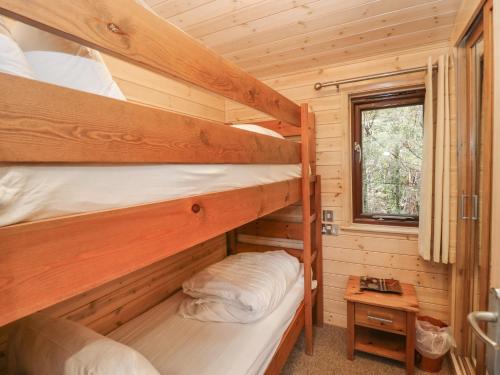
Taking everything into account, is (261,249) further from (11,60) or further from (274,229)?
(11,60)

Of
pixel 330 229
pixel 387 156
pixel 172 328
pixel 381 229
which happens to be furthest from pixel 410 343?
pixel 172 328

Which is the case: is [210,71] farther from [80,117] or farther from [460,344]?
[460,344]

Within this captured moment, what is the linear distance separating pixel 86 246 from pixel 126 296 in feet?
4.10

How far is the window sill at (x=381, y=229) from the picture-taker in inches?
78.7

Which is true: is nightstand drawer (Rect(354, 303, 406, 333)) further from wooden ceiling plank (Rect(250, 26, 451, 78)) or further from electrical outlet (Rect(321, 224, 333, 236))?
wooden ceiling plank (Rect(250, 26, 451, 78))

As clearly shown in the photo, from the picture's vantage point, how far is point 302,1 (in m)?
1.38

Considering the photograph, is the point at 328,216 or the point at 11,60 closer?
the point at 11,60

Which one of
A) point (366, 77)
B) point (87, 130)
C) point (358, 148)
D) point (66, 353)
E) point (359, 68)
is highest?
point (359, 68)

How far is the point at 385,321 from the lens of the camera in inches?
69.9

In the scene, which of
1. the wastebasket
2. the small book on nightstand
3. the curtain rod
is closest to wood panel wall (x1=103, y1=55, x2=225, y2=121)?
the curtain rod

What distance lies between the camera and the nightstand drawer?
5.73ft

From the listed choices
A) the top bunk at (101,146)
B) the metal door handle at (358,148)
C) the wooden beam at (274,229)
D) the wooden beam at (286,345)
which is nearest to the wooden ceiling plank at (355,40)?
the metal door handle at (358,148)

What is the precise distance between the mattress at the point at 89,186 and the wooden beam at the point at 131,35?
0.85ft

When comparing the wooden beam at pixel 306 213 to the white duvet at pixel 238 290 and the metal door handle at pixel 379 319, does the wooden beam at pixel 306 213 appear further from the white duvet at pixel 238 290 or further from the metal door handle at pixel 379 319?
the metal door handle at pixel 379 319
